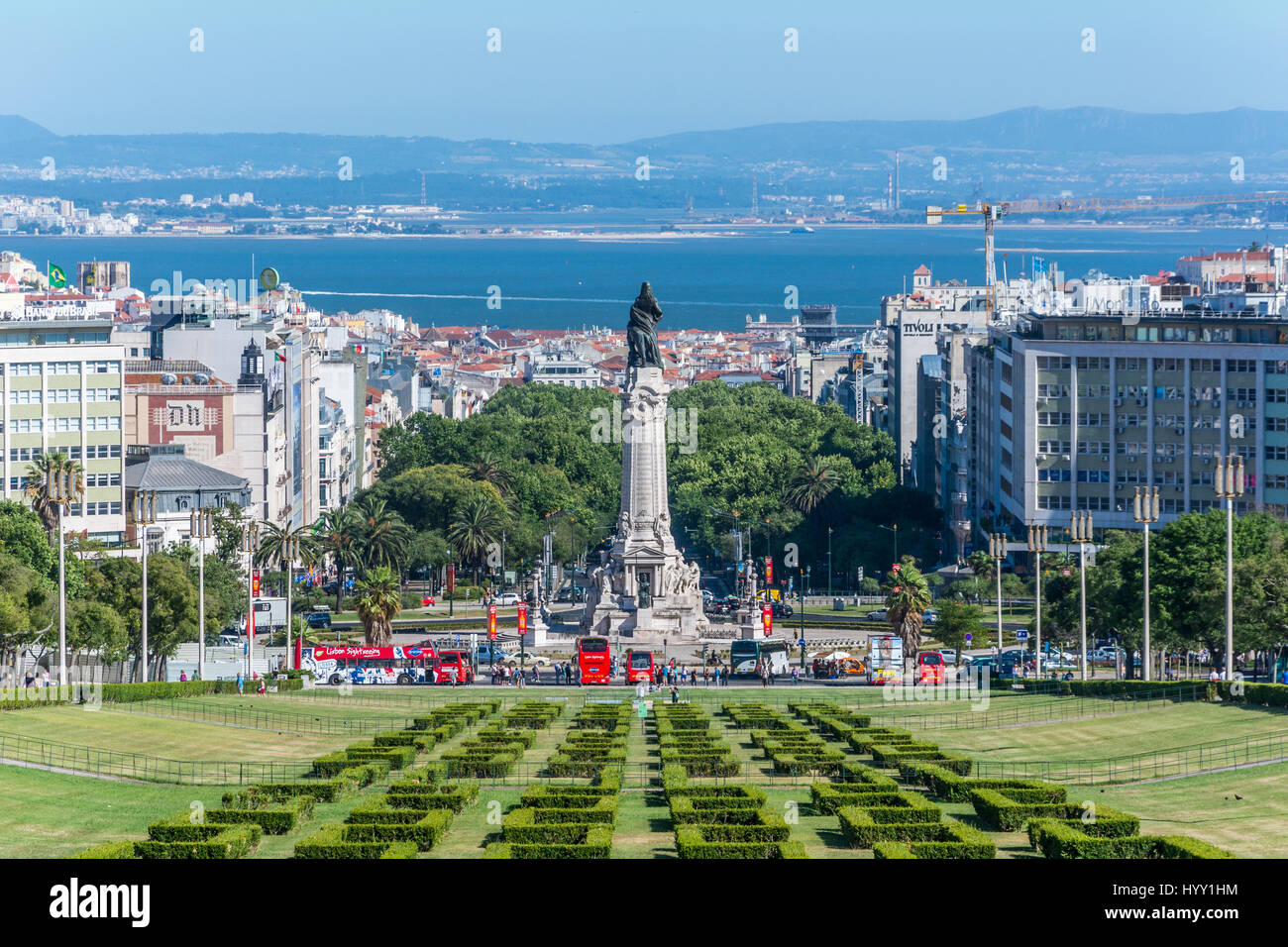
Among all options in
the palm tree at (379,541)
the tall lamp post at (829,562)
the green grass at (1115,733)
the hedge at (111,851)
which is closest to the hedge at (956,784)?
the green grass at (1115,733)

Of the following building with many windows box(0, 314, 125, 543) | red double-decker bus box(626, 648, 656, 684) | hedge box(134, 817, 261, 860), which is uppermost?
building with many windows box(0, 314, 125, 543)

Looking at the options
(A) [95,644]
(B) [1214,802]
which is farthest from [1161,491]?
(B) [1214,802]

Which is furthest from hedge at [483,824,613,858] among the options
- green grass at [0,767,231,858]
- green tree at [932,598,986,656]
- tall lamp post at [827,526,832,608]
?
tall lamp post at [827,526,832,608]

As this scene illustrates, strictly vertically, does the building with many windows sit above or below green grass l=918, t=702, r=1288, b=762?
above

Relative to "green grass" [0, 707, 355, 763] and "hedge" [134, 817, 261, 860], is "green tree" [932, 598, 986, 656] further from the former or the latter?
"hedge" [134, 817, 261, 860]

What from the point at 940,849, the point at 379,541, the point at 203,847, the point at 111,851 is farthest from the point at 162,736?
the point at 379,541

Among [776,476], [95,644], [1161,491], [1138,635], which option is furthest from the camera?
[776,476]

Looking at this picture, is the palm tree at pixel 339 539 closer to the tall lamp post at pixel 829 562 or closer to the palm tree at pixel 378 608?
the palm tree at pixel 378 608
